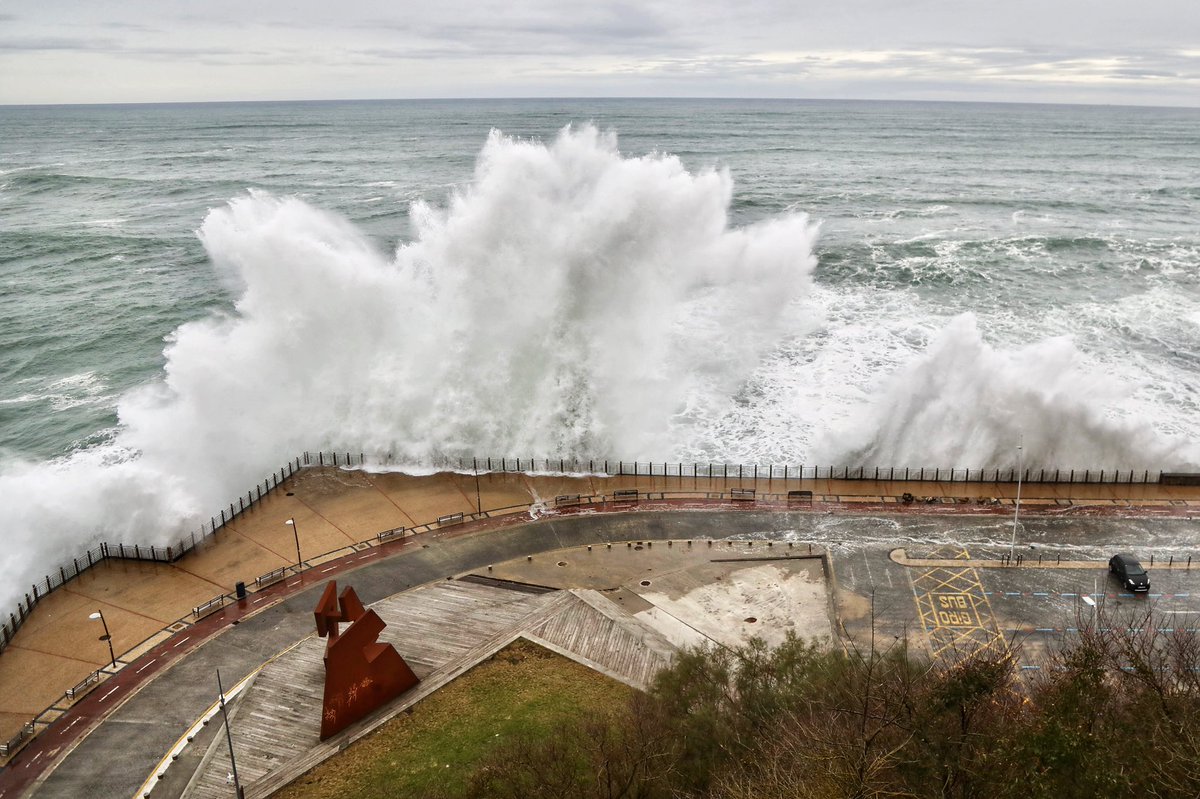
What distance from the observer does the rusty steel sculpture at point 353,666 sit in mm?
21297

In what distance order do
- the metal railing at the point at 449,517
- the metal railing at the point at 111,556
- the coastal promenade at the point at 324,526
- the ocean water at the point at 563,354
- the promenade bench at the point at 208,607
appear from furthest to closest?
the ocean water at the point at 563,354
the metal railing at the point at 449,517
the metal railing at the point at 111,556
the promenade bench at the point at 208,607
the coastal promenade at the point at 324,526

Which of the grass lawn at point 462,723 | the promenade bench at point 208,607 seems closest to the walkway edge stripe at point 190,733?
the grass lawn at point 462,723

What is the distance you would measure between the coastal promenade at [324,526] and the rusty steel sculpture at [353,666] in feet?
25.6

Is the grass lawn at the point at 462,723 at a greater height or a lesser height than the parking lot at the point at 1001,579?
greater

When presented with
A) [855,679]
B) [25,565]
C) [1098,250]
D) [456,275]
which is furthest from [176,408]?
[1098,250]

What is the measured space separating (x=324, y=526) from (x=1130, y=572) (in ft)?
102

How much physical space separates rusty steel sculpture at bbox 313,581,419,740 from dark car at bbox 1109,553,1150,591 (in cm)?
2482

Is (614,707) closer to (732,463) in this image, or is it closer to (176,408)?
(732,463)

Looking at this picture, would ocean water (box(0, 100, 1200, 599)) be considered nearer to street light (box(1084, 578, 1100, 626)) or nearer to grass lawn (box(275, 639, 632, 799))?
street light (box(1084, 578, 1100, 626))

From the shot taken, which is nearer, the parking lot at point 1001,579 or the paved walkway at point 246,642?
the paved walkway at point 246,642

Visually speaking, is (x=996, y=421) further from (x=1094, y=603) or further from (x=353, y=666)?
(x=353, y=666)

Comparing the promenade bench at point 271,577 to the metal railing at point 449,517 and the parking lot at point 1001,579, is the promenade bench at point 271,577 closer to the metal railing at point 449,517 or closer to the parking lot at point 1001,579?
the metal railing at point 449,517

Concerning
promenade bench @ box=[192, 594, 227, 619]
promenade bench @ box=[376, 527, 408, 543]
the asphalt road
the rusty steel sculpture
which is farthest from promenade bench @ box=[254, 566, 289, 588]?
the rusty steel sculpture

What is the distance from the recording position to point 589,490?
3703 centimetres
